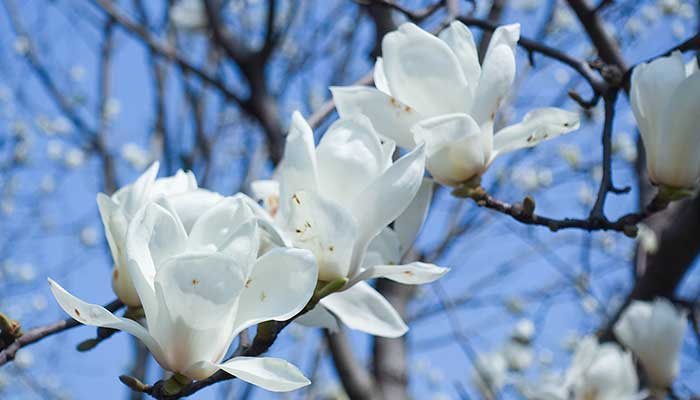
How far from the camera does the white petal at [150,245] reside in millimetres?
546

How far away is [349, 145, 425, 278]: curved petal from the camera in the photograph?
599 mm

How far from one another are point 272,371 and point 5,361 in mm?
229

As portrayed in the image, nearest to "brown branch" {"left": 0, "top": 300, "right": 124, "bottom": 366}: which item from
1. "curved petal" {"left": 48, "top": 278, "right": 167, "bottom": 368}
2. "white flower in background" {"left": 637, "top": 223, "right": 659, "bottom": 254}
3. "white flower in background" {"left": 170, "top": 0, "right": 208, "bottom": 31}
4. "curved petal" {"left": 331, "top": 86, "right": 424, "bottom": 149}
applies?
"curved petal" {"left": 48, "top": 278, "right": 167, "bottom": 368}

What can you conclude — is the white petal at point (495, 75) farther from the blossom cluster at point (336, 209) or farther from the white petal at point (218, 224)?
the white petal at point (218, 224)

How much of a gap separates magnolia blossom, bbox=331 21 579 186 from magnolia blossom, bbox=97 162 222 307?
133 mm

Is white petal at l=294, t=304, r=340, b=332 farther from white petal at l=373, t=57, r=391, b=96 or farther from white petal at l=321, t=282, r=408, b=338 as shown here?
white petal at l=373, t=57, r=391, b=96

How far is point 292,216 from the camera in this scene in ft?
1.97

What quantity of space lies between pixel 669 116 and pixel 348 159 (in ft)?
0.94

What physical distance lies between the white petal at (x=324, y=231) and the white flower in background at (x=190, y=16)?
2.80m

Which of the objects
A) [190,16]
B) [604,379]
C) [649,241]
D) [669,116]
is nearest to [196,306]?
[669,116]

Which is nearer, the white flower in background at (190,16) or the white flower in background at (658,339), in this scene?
the white flower in background at (658,339)

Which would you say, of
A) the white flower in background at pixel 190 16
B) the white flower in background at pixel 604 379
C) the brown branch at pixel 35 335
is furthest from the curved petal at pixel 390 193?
the white flower in background at pixel 190 16

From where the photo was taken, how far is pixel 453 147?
2.23 ft

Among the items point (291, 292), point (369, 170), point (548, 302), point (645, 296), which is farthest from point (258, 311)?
point (548, 302)
